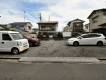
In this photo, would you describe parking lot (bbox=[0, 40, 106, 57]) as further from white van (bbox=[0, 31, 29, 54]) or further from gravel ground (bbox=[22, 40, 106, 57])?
white van (bbox=[0, 31, 29, 54])

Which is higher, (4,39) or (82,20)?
(82,20)

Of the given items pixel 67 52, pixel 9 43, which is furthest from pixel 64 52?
pixel 9 43

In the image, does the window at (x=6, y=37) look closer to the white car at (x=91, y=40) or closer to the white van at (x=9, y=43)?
the white van at (x=9, y=43)

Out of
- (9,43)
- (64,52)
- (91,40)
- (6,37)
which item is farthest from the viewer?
(91,40)

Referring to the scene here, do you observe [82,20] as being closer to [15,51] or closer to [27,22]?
[27,22]

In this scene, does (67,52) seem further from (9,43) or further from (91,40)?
(91,40)

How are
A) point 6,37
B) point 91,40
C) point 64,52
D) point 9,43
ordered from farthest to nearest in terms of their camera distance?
point 91,40
point 64,52
point 6,37
point 9,43

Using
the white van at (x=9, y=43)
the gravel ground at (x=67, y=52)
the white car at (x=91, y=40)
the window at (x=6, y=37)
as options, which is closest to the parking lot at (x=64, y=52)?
the gravel ground at (x=67, y=52)

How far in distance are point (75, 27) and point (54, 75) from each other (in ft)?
147

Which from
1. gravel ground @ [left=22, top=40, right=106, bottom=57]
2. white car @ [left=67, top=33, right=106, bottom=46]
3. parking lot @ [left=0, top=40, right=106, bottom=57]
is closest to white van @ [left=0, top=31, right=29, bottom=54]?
parking lot @ [left=0, top=40, right=106, bottom=57]

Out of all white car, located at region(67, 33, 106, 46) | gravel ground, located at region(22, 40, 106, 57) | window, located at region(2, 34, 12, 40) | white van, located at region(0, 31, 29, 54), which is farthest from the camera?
white car, located at region(67, 33, 106, 46)

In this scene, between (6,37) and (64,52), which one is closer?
(6,37)

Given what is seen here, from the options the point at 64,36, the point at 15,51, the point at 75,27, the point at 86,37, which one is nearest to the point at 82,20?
the point at 75,27

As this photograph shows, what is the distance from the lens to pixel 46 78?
22.0 feet
